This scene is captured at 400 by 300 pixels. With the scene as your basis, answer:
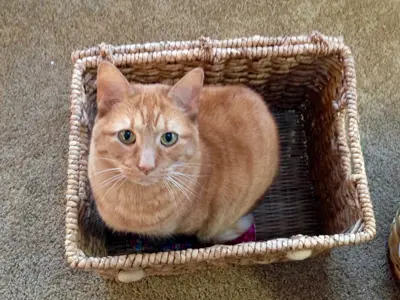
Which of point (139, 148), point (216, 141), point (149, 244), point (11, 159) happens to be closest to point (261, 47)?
point (216, 141)

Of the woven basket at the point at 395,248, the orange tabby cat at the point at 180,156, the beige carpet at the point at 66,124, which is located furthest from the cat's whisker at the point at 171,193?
the woven basket at the point at 395,248

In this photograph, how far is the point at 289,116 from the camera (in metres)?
1.56

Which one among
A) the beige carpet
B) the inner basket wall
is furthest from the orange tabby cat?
the beige carpet

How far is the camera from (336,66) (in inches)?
51.8

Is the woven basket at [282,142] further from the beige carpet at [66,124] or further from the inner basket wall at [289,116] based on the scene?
the beige carpet at [66,124]

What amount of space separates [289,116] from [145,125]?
0.73 metres

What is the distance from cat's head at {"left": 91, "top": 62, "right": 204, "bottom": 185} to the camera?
3.10ft

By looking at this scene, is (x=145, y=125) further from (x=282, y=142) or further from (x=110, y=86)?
(x=282, y=142)

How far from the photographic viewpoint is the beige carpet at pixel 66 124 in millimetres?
1388

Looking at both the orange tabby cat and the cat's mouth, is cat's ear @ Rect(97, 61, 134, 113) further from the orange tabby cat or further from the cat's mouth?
the cat's mouth

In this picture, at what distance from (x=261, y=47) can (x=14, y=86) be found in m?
0.82

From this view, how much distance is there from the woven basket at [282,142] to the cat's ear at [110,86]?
0.59 feet

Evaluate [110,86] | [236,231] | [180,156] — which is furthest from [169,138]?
[236,231]

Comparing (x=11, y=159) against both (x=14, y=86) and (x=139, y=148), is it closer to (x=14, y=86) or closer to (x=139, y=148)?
(x=14, y=86)
